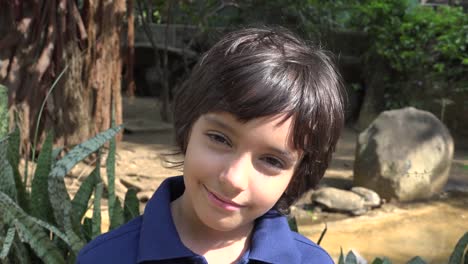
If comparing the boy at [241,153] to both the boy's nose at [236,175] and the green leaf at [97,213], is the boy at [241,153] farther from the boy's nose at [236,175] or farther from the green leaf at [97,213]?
the green leaf at [97,213]

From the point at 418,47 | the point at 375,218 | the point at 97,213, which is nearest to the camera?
the point at 97,213

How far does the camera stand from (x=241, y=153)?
1127 mm

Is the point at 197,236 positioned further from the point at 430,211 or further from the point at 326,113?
the point at 430,211

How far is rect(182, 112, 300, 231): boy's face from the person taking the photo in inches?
44.4

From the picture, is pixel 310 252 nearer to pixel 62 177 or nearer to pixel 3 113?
pixel 62 177

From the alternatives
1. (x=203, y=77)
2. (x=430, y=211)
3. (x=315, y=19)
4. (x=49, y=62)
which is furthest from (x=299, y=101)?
(x=315, y=19)

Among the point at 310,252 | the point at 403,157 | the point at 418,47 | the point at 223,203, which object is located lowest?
the point at 403,157

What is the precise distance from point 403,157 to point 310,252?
13.2 feet

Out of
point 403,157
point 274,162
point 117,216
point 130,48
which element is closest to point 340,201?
point 403,157

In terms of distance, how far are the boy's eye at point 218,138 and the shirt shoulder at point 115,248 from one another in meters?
0.23

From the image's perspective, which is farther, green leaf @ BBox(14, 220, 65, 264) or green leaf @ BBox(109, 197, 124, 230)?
green leaf @ BBox(109, 197, 124, 230)

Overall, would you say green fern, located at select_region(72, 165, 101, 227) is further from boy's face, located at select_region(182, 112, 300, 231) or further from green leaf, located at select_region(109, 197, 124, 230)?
boy's face, located at select_region(182, 112, 300, 231)

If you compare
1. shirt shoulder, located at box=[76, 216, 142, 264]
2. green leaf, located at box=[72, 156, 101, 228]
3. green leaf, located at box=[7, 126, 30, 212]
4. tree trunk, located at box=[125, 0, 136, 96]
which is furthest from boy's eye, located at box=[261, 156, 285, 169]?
tree trunk, located at box=[125, 0, 136, 96]

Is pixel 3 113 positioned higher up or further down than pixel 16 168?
higher up
